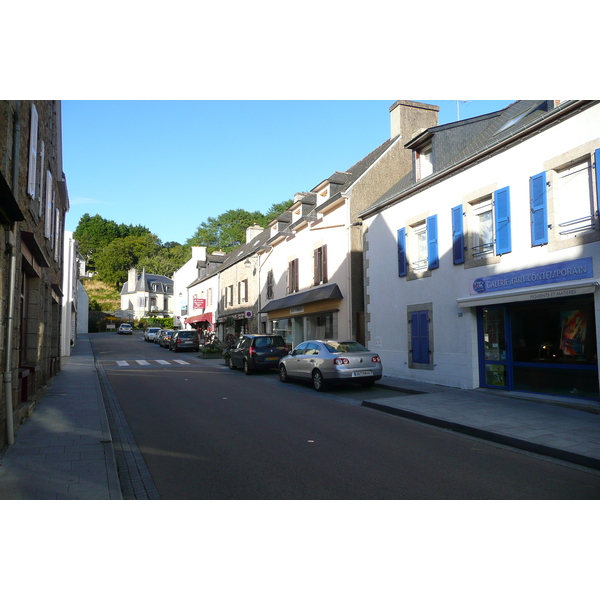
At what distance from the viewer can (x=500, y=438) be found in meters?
7.30

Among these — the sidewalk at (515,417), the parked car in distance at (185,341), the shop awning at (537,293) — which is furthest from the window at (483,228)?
the parked car in distance at (185,341)

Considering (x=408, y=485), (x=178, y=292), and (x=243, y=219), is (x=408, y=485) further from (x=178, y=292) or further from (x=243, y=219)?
(x=243, y=219)

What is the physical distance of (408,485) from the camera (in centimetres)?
516

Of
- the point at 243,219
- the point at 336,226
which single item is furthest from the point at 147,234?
the point at 336,226

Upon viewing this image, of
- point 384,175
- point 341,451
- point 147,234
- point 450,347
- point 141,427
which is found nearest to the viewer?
point 341,451

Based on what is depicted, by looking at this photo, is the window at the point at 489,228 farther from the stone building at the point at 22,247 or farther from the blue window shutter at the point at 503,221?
the stone building at the point at 22,247

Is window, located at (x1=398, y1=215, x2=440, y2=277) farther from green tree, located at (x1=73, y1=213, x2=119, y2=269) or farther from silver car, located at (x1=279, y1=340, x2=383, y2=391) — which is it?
green tree, located at (x1=73, y1=213, x2=119, y2=269)

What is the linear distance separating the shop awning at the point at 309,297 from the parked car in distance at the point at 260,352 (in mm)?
2338

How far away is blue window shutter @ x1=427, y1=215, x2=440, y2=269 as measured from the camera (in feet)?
44.0

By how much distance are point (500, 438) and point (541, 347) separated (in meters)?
4.00

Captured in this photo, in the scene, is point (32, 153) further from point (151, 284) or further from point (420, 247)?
point (151, 284)

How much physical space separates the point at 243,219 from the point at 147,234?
33.1 m

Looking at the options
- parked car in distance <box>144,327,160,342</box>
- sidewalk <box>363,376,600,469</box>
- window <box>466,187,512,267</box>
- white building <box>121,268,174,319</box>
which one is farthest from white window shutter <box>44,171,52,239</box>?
white building <box>121,268,174,319</box>

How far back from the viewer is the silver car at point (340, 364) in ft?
42.8
